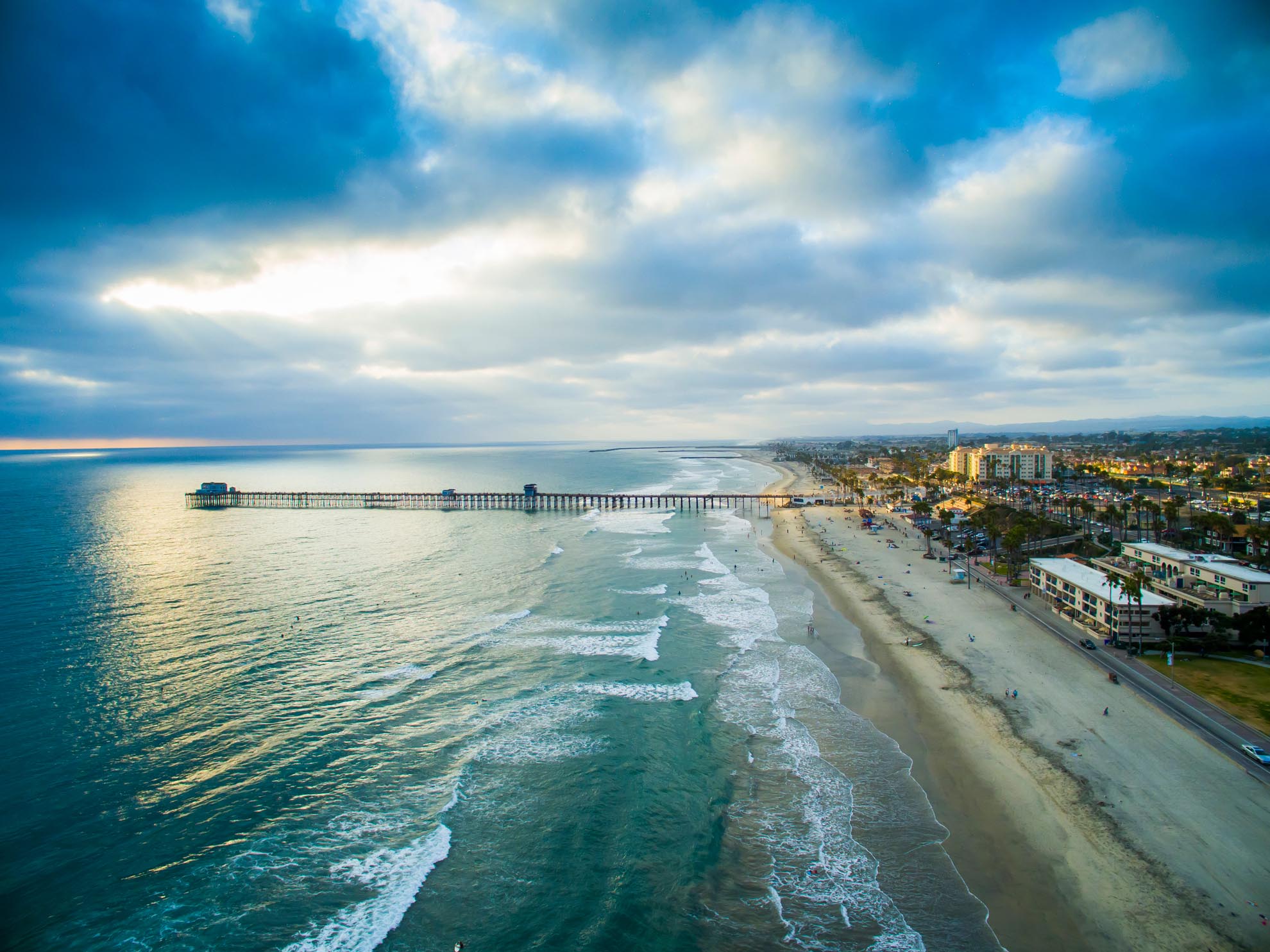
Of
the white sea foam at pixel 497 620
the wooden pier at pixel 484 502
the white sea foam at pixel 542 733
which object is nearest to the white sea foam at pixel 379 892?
the white sea foam at pixel 542 733

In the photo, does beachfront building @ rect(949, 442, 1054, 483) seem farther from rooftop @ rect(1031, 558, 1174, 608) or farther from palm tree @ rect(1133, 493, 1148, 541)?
rooftop @ rect(1031, 558, 1174, 608)

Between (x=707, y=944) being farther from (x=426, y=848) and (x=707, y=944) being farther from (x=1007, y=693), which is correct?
(x=1007, y=693)

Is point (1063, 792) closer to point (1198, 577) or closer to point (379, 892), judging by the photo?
point (379, 892)

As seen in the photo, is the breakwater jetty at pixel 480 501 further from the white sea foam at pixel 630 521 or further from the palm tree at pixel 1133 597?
the palm tree at pixel 1133 597

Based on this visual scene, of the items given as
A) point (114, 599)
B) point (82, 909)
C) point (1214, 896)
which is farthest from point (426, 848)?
A: point (114, 599)

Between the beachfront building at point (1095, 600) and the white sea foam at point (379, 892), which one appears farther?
the beachfront building at point (1095, 600)

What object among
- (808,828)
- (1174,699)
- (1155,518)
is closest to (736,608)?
(1174,699)
